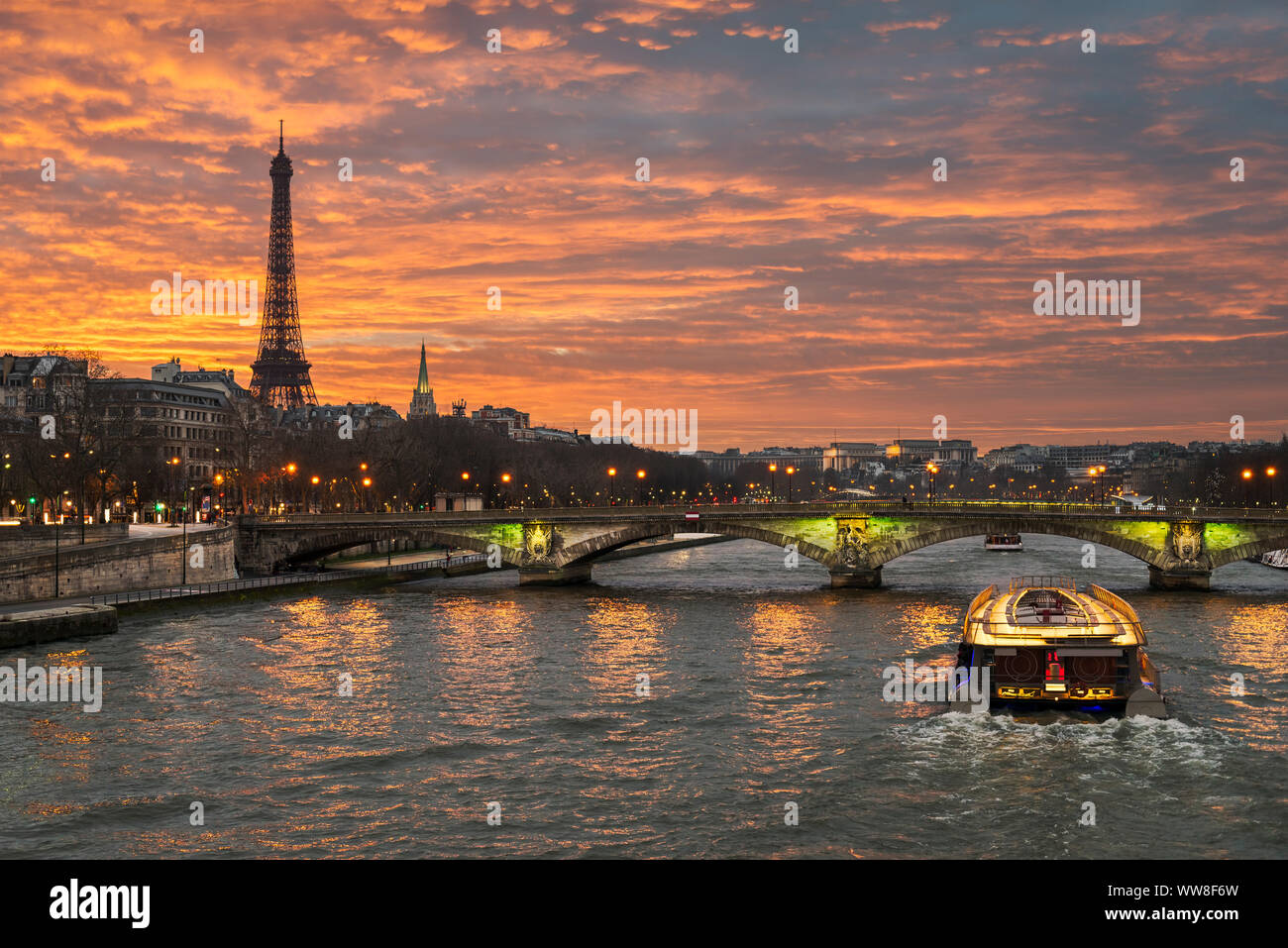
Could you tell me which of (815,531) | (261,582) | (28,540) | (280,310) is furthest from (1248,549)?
→ (280,310)

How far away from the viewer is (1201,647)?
42.1 meters

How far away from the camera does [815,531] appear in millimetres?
72938

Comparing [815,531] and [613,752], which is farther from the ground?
[815,531]

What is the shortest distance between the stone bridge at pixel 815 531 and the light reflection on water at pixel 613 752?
20.2 metres

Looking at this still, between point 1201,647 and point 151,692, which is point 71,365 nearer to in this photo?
point 151,692

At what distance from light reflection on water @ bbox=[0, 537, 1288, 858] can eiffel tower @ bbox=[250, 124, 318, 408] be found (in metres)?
124

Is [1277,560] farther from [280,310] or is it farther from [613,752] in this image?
[280,310]

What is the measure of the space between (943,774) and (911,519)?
48934 millimetres

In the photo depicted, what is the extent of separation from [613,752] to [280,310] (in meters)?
153

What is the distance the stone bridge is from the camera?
67.6 meters

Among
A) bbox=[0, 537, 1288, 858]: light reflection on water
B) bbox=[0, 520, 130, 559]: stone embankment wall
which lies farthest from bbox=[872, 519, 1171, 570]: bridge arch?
bbox=[0, 520, 130, 559]: stone embankment wall

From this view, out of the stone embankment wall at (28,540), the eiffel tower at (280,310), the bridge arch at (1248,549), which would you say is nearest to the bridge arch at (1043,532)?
the bridge arch at (1248,549)

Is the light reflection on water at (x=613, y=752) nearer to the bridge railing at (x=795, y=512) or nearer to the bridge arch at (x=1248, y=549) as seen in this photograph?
the bridge arch at (x=1248, y=549)
